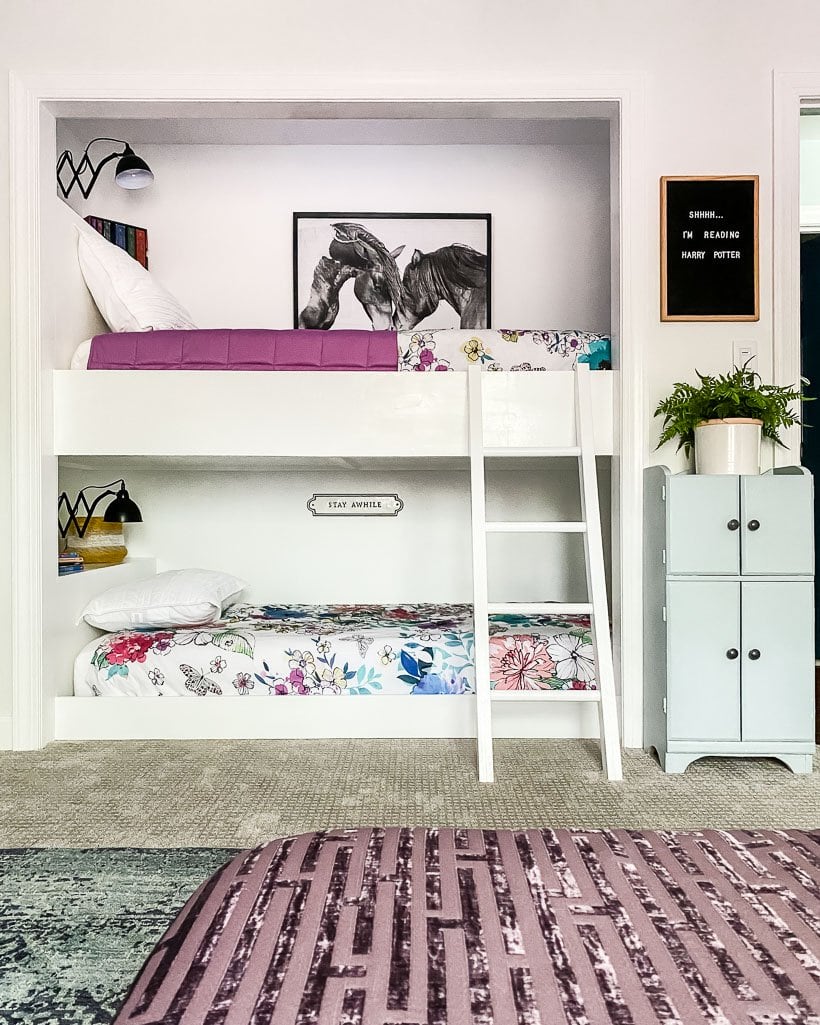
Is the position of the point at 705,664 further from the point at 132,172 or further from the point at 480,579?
the point at 132,172

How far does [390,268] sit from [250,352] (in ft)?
4.30

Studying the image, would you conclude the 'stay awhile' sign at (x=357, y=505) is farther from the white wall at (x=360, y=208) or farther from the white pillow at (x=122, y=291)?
the white pillow at (x=122, y=291)

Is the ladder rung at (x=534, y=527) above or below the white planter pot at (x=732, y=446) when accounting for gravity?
below

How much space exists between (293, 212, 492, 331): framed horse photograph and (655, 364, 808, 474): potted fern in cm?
144

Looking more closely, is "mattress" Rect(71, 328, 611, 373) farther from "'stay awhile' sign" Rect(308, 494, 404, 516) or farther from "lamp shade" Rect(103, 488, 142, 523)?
"'stay awhile' sign" Rect(308, 494, 404, 516)

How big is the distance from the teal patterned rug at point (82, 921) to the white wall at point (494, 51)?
1.15 metres

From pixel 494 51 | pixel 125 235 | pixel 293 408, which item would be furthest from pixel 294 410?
pixel 125 235

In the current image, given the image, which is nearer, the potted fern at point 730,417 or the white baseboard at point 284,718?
the potted fern at point 730,417

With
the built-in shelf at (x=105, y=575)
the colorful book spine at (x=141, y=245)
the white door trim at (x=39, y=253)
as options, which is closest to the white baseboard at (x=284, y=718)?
the white door trim at (x=39, y=253)

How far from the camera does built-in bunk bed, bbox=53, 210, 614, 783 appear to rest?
276 cm

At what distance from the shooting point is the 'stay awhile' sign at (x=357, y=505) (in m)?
3.85

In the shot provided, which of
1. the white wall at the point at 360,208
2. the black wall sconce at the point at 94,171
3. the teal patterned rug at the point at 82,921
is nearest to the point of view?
the teal patterned rug at the point at 82,921

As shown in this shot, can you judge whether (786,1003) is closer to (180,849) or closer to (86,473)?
(180,849)

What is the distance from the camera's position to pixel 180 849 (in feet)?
6.17
